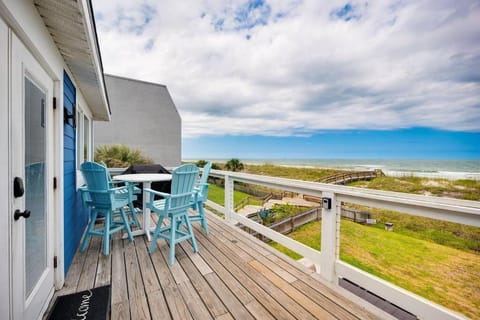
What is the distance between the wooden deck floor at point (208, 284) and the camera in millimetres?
1574

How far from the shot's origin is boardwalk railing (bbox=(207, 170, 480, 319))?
1265 mm

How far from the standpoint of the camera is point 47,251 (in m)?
1.71

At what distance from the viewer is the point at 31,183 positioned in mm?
1431

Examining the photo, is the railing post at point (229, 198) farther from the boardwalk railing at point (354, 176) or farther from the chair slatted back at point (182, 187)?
the boardwalk railing at point (354, 176)

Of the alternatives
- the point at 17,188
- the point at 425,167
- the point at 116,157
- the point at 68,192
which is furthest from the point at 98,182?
the point at 425,167

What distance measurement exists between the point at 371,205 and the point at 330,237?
1.67 ft

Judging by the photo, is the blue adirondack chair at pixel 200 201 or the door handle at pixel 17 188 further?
the blue adirondack chair at pixel 200 201

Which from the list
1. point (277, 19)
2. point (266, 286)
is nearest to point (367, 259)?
point (266, 286)

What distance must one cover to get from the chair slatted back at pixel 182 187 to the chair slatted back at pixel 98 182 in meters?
0.82

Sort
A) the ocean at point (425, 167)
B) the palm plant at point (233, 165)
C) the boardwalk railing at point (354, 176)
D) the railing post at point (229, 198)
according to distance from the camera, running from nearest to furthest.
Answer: the railing post at point (229, 198) < the ocean at point (425, 167) < the boardwalk railing at point (354, 176) < the palm plant at point (233, 165)

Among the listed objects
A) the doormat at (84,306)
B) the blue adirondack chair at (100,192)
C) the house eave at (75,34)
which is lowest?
the doormat at (84,306)

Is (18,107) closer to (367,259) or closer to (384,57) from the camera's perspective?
(367,259)

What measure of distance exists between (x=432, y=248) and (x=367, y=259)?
0.63m

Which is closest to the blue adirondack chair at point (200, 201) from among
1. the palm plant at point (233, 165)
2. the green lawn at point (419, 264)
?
the green lawn at point (419, 264)
